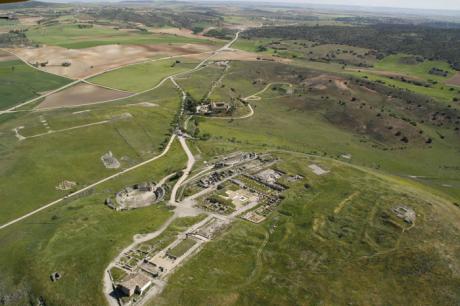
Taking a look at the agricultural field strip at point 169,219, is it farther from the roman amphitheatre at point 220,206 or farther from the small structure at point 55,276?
the small structure at point 55,276

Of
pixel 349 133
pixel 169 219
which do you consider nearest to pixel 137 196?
pixel 169 219

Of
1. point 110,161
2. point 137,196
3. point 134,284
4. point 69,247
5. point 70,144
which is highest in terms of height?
point 134,284

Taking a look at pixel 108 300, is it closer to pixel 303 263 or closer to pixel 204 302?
pixel 204 302

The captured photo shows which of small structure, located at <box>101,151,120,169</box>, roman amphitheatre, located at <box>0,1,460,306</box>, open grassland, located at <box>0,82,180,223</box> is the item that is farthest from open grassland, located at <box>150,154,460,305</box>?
open grassland, located at <box>0,82,180,223</box>

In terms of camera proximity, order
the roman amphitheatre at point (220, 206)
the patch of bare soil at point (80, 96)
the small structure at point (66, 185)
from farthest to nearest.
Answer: the patch of bare soil at point (80, 96) → the small structure at point (66, 185) → the roman amphitheatre at point (220, 206)

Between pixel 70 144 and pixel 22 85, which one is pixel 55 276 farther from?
pixel 22 85

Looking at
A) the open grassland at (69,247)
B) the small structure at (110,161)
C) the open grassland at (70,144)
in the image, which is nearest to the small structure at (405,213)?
the open grassland at (69,247)

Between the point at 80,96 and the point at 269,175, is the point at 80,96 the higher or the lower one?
the lower one
